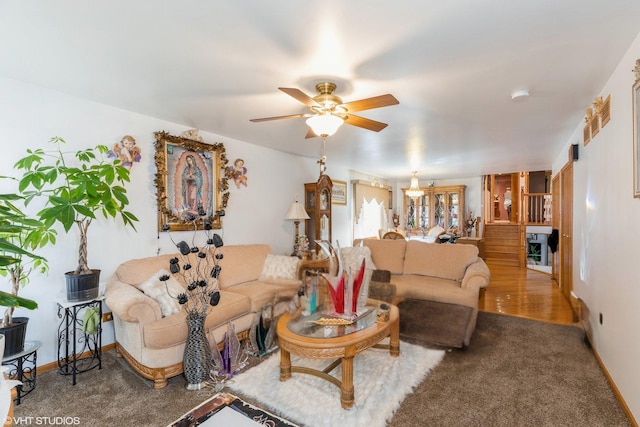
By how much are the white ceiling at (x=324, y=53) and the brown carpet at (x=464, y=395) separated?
223cm

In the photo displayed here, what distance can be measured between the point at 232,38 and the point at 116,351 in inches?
114

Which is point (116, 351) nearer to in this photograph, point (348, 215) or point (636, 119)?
point (636, 119)

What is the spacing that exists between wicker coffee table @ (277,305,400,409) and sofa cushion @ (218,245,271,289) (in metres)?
1.19

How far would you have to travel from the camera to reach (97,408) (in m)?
2.05

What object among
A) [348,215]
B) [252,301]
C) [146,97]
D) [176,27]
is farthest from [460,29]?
[348,215]

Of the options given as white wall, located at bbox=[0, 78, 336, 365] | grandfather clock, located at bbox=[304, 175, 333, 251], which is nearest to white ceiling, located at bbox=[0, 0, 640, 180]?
white wall, located at bbox=[0, 78, 336, 365]

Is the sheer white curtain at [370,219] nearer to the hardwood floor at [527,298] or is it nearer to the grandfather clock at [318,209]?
the grandfather clock at [318,209]

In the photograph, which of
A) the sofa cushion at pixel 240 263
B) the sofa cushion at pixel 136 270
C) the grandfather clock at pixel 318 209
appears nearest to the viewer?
the sofa cushion at pixel 136 270

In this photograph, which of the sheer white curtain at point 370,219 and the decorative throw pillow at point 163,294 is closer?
the decorative throw pillow at point 163,294

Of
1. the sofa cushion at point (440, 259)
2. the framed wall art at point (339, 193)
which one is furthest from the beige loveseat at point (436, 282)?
the framed wall art at point (339, 193)

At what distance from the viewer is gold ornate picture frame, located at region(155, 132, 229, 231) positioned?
3320 mm

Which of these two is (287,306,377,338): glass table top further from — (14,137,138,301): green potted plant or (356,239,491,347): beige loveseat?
(14,137,138,301): green potted plant

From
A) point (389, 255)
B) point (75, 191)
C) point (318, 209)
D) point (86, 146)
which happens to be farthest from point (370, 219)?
point (75, 191)

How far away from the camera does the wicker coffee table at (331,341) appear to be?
202 cm
